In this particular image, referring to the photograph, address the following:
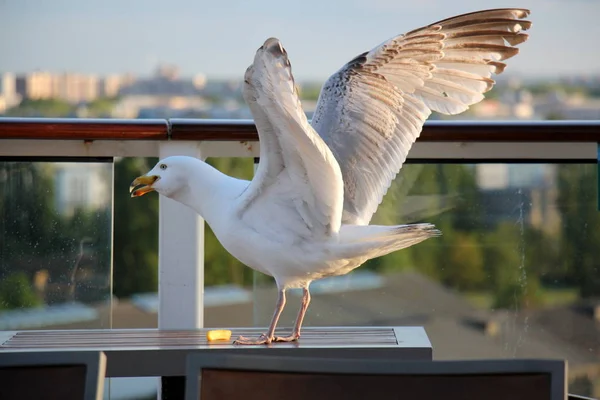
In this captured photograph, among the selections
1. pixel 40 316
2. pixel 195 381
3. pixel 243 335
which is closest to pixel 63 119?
pixel 40 316

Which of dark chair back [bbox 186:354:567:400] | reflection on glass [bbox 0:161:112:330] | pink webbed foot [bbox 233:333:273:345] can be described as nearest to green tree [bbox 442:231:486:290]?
pink webbed foot [bbox 233:333:273:345]

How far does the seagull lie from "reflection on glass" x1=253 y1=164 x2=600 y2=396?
0.38 metres

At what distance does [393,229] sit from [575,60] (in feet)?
56.1

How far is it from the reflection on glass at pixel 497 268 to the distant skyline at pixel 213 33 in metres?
13.1

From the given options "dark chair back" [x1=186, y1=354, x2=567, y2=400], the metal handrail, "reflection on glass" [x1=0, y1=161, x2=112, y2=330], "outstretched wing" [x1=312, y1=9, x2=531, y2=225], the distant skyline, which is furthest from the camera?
the distant skyline

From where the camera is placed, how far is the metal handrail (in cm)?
259

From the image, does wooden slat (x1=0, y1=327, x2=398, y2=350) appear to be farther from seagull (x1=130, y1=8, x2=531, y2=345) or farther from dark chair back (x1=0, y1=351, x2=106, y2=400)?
dark chair back (x1=0, y1=351, x2=106, y2=400)

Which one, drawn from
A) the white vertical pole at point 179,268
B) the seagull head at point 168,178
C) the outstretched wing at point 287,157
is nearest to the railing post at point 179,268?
the white vertical pole at point 179,268

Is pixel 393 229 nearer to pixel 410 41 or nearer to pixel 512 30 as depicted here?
pixel 410 41

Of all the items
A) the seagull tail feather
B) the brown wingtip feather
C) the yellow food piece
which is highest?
the brown wingtip feather

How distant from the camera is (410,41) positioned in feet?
7.76

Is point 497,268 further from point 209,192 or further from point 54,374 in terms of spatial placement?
point 54,374

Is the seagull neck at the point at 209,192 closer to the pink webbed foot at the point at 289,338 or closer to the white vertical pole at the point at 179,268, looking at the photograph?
the pink webbed foot at the point at 289,338

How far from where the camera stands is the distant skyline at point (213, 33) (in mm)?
16406
